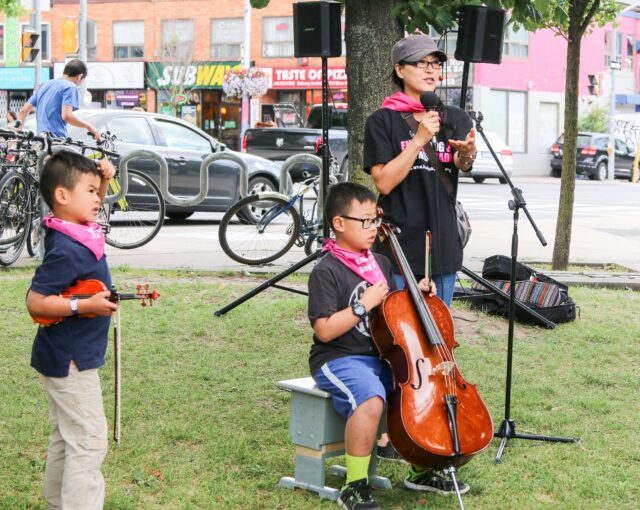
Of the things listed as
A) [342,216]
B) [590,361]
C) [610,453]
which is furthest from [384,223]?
[590,361]

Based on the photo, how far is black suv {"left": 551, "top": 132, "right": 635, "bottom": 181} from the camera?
1415 inches

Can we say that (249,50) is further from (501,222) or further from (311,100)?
(501,222)

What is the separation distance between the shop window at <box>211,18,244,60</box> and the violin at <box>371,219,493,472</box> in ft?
146

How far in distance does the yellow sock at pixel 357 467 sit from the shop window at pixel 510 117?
3898cm

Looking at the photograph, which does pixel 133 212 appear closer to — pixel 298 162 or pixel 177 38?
pixel 298 162

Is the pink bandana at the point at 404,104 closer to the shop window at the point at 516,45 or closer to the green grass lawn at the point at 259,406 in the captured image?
the green grass lawn at the point at 259,406

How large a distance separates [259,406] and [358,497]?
1.57 m

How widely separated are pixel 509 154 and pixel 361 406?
26.4 meters

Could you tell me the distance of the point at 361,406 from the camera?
13.6ft

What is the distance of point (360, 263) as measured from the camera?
4.30 meters

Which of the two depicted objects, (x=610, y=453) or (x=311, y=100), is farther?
(x=311, y=100)

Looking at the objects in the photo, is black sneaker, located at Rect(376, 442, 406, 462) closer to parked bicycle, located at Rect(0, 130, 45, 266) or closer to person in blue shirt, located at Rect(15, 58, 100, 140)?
parked bicycle, located at Rect(0, 130, 45, 266)

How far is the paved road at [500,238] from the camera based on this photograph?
10750 mm

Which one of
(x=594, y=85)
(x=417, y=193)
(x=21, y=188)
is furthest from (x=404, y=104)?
(x=594, y=85)
